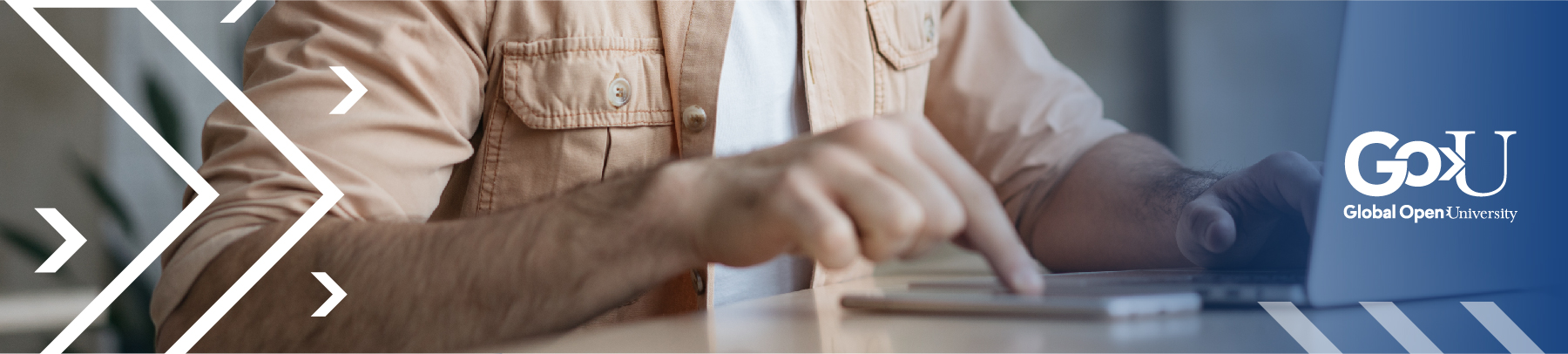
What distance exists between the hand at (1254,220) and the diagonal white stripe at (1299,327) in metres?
0.21

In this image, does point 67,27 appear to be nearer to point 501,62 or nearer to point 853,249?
point 501,62

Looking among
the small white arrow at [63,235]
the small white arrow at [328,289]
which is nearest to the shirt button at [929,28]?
the small white arrow at [328,289]

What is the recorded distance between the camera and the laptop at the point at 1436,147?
1.35ft

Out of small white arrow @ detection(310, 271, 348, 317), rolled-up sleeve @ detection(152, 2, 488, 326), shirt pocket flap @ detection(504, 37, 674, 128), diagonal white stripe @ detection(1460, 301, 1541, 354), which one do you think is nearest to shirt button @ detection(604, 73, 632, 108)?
shirt pocket flap @ detection(504, 37, 674, 128)

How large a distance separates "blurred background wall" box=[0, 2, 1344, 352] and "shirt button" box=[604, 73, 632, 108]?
3.35 ft

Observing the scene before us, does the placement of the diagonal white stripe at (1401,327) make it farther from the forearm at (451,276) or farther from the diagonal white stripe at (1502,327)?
the forearm at (451,276)

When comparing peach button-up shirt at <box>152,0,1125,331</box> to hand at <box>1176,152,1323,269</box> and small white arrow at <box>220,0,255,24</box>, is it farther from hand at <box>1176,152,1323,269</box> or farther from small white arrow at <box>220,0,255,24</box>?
hand at <box>1176,152,1323,269</box>

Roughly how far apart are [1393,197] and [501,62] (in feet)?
2.36

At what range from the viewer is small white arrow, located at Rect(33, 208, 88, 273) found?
1338 millimetres

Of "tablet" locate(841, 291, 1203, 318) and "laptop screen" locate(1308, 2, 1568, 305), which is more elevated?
"laptop screen" locate(1308, 2, 1568, 305)

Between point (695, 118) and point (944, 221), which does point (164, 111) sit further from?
point (944, 221)

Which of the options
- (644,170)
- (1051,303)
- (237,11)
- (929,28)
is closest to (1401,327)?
(1051,303)

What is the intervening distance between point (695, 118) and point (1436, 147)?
2.01ft

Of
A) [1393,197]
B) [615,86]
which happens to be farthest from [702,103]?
[1393,197]
